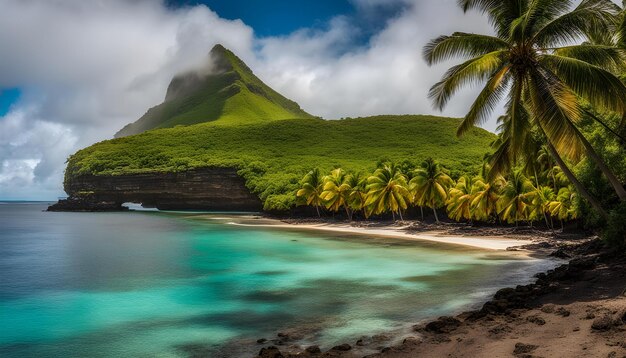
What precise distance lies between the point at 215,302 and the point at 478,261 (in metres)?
16.1

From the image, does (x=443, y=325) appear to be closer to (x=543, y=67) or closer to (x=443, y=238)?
(x=543, y=67)

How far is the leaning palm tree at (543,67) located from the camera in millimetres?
14172

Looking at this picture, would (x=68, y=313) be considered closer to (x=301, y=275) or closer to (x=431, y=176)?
(x=301, y=275)

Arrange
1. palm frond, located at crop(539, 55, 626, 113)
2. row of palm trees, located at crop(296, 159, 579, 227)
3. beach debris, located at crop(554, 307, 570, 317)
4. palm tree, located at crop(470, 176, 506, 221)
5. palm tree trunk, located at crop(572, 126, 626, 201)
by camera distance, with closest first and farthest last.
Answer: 1. beach debris, located at crop(554, 307, 570, 317)
2. palm frond, located at crop(539, 55, 626, 113)
3. palm tree trunk, located at crop(572, 126, 626, 201)
4. row of palm trees, located at crop(296, 159, 579, 227)
5. palm tree, located at crop(470, 176, 506, 221)

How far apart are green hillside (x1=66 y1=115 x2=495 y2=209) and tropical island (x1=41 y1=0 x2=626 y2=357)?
1.89 feet

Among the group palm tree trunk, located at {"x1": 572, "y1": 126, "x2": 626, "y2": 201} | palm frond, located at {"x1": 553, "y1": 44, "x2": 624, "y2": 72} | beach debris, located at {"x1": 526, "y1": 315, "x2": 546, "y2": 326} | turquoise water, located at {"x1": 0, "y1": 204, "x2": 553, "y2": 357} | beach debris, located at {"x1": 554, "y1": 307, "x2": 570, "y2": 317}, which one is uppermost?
palm frond, located at {"x1": 553, "y1": 44, "x2": 624, "y2": 72}

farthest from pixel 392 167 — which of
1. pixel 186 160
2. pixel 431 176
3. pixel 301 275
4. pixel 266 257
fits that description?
pixel 186 160

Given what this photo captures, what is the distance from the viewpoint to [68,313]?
656 inches

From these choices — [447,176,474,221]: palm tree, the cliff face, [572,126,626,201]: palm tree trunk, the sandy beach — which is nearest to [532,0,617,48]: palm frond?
[572,126,626,201]: palm tree trunk

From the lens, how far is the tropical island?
11.5m

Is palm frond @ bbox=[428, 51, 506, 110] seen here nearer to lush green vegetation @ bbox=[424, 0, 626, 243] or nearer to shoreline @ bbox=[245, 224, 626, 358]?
lush green vegetation @ bbox=[424, 0, 626, 243]

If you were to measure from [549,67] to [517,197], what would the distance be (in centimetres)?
2871

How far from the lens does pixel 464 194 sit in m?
48.6

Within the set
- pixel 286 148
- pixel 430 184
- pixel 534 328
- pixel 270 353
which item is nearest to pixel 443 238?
pixel 430 184
